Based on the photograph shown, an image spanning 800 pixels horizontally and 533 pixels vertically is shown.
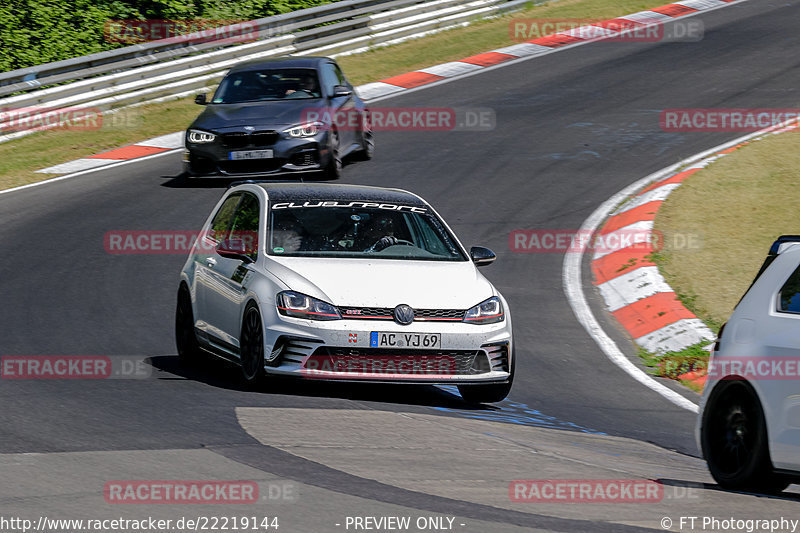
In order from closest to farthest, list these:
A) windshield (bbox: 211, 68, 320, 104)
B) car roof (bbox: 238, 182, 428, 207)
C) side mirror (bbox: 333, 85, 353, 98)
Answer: car roof (bbox: 238, 182, 428, 207), side mirror (bbox: 333, 85, 353, 98), windshield (bbox: 211, 68, 320, 104)

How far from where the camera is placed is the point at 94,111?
22.2m

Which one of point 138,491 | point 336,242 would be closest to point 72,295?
point 336,242

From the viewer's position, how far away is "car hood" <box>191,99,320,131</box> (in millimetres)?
17016

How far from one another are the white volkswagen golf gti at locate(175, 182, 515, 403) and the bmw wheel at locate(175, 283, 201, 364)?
0.02 meters

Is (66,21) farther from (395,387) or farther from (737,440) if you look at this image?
(737,440)

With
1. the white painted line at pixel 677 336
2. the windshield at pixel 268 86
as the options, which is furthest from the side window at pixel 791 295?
the windshield at pixel 268 86

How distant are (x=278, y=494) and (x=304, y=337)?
2.81m

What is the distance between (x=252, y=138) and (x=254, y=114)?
1.69ft

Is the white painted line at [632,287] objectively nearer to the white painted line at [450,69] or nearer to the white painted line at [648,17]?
the white painted line at [450,69]

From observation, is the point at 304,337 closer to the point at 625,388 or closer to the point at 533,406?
the point at 533,406
